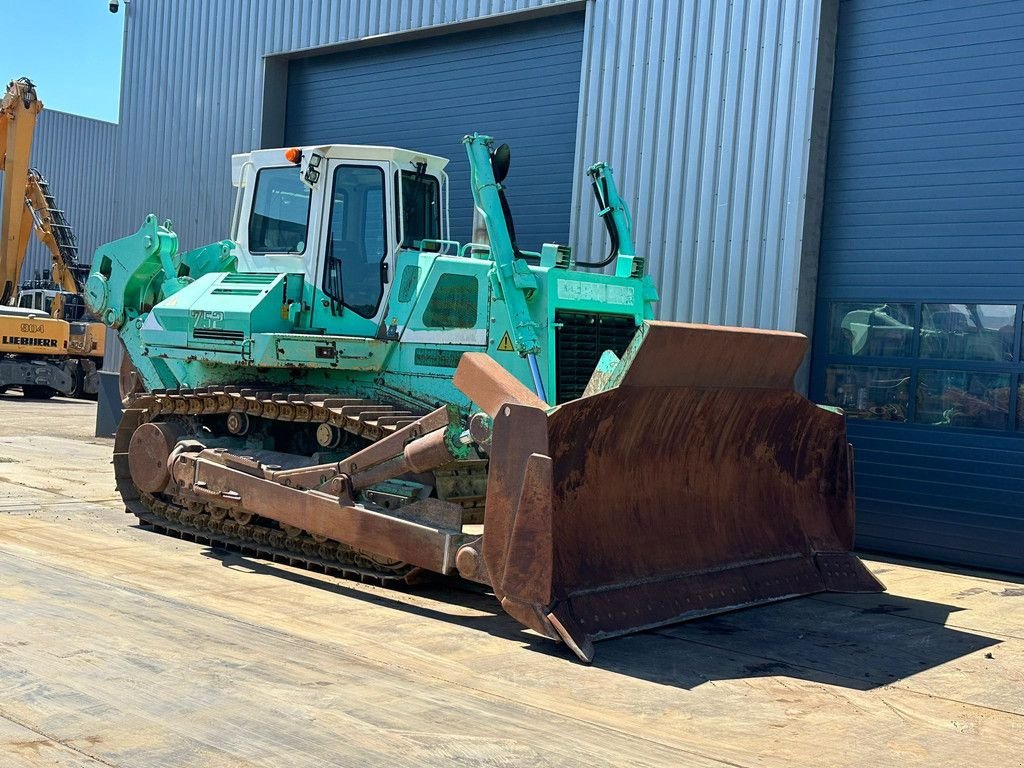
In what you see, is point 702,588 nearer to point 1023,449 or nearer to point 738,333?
point 738,333

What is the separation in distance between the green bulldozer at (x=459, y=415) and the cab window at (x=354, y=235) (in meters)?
0.02

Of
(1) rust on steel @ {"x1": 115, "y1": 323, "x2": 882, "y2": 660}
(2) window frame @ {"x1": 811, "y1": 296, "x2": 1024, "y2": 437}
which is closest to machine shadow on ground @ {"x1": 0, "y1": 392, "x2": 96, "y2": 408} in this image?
(1) rust on steel @ {"x1": 115, "y1": 323, "x2": 882, "y2": 660}

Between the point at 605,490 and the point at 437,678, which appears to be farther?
the point at 605,490

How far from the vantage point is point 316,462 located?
841cm

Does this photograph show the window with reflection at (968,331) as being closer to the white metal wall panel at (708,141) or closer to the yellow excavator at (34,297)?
the white metal wall panel at (708,141)

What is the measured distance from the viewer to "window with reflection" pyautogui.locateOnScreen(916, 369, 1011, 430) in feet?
32.8

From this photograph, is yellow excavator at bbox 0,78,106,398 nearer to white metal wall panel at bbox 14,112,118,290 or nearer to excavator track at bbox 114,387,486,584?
white metal wall panel at bbox 14,112,118,290

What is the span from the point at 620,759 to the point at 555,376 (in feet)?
13.8

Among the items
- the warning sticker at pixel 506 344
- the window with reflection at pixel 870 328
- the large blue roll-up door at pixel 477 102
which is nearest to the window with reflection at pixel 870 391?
the window with reflection at pixel 870 328

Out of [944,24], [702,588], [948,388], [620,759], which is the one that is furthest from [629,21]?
[620,759]

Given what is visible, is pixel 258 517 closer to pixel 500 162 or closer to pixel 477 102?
pixel 500 162

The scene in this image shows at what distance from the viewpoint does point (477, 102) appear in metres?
14.2

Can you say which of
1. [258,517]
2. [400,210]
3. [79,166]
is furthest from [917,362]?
[79,166]

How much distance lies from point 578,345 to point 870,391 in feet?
11.3
